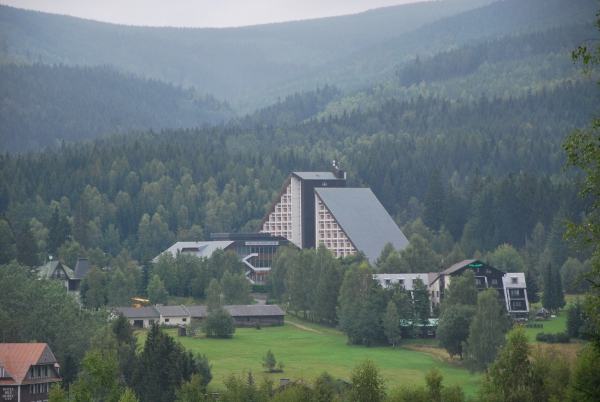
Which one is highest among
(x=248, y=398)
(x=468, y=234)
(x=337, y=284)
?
(x=468, y=234)

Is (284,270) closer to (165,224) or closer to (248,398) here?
(165,224)

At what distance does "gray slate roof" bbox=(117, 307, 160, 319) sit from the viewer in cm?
8983

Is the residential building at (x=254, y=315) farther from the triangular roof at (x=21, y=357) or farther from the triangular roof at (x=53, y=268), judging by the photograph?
the triangular roof at (x=21, y=357)

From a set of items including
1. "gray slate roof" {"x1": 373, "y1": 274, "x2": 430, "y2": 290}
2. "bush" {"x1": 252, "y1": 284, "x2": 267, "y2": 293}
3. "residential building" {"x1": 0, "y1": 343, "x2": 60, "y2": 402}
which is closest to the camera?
"residential building" {"x1": 0, "y1": 343, "x2": 60, "y2": 402}

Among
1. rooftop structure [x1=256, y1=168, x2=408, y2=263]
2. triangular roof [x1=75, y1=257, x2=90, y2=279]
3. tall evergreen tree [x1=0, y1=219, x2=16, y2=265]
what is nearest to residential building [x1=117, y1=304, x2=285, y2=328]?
triangular roof [x1=75, y1=257, x2=90, y2=279]

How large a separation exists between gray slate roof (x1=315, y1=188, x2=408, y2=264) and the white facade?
0.67m

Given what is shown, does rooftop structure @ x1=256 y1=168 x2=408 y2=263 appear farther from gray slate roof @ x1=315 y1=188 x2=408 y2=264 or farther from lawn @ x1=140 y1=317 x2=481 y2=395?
lawn @ x1=140 y1=317 x2=481 y2=395

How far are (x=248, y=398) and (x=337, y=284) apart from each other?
43995mm

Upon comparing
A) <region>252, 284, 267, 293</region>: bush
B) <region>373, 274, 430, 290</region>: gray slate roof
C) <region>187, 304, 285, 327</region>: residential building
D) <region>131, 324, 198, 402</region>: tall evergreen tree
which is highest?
<region>252, 284, 267, 293</region>: bush

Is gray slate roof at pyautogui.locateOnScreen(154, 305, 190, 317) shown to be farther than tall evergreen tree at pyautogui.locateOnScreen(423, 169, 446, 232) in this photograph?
No

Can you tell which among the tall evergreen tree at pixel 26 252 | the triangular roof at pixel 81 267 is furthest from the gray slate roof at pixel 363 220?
the tall evergreen tree at pixel 26 252

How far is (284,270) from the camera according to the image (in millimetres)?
107438

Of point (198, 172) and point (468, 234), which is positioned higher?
point (198, 172)

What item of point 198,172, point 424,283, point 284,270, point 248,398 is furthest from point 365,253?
point 248,398
